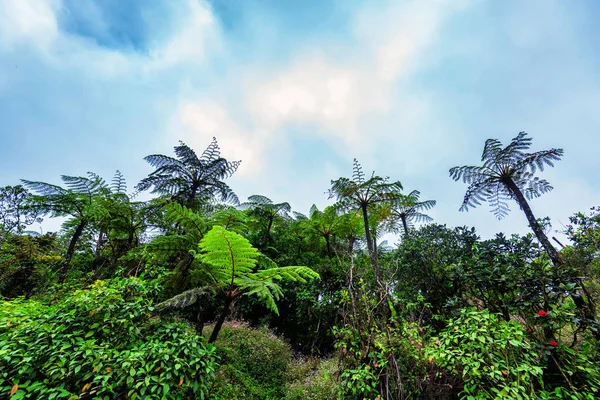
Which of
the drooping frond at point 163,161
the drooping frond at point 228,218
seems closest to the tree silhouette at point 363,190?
the drooping frond at point 228,218

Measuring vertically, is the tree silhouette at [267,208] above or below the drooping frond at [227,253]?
above

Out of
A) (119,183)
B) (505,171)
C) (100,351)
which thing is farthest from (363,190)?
(119,183)

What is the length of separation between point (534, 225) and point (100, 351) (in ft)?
24.1

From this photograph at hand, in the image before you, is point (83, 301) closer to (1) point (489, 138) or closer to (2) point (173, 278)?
(2) point (173, 278)

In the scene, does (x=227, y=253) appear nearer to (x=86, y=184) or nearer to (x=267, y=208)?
(x=86, y=184)

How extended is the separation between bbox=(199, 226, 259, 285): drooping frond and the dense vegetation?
24 mm

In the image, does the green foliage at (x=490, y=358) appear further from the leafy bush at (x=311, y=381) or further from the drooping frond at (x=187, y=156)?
the drooping frond at (x=187, y=156)

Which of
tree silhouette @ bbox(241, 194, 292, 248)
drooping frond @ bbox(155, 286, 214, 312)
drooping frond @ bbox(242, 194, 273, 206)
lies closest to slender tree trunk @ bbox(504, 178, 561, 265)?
drooping frond @ bbox(155, 286, 214, 312)

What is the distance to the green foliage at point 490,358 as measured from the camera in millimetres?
2428

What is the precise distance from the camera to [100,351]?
7.57 feet

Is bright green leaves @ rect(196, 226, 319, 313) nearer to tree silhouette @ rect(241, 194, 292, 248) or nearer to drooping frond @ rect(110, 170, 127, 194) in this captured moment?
drooping frond @ rect(110, 170, 127, 194)

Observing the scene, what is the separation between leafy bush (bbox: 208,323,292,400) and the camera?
437cm

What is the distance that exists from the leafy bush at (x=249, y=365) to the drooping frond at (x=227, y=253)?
210cm

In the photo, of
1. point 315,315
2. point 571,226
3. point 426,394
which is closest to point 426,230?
point 571,226
